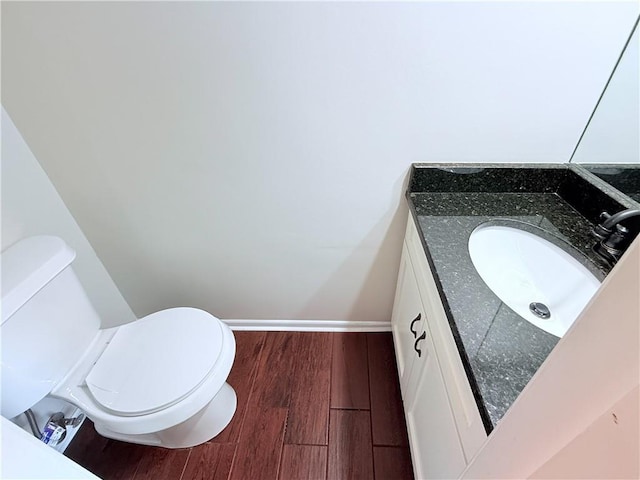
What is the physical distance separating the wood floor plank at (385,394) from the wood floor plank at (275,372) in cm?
38

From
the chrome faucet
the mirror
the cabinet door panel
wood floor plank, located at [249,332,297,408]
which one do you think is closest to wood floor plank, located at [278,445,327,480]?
wood floor plank, located at [249,332,297,408]

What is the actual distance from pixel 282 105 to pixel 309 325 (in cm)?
110

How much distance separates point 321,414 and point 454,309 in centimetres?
90

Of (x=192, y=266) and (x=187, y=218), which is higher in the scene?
(x=187, y=218)

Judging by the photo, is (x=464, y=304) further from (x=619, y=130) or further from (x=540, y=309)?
(x=619, y=130)

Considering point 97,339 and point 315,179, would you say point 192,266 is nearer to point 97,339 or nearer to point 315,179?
point 97,339

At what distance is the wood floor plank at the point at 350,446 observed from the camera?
3.91 ft

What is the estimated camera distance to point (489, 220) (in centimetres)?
103

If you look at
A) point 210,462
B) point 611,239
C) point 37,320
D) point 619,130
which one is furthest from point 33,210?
point 619,130

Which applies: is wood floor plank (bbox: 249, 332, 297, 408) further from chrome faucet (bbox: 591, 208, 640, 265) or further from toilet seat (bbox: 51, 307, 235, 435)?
chrome faucet (bbox: 591, 208, 640, 265)

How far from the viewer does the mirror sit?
35.1 inches

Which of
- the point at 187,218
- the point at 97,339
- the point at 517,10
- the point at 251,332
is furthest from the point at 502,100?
the point at 97,339

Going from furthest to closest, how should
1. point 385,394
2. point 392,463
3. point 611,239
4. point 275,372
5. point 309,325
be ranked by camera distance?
point 309,325
point 275,372
point 385,394
point 392,463
point 611,239

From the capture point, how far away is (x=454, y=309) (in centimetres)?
74
